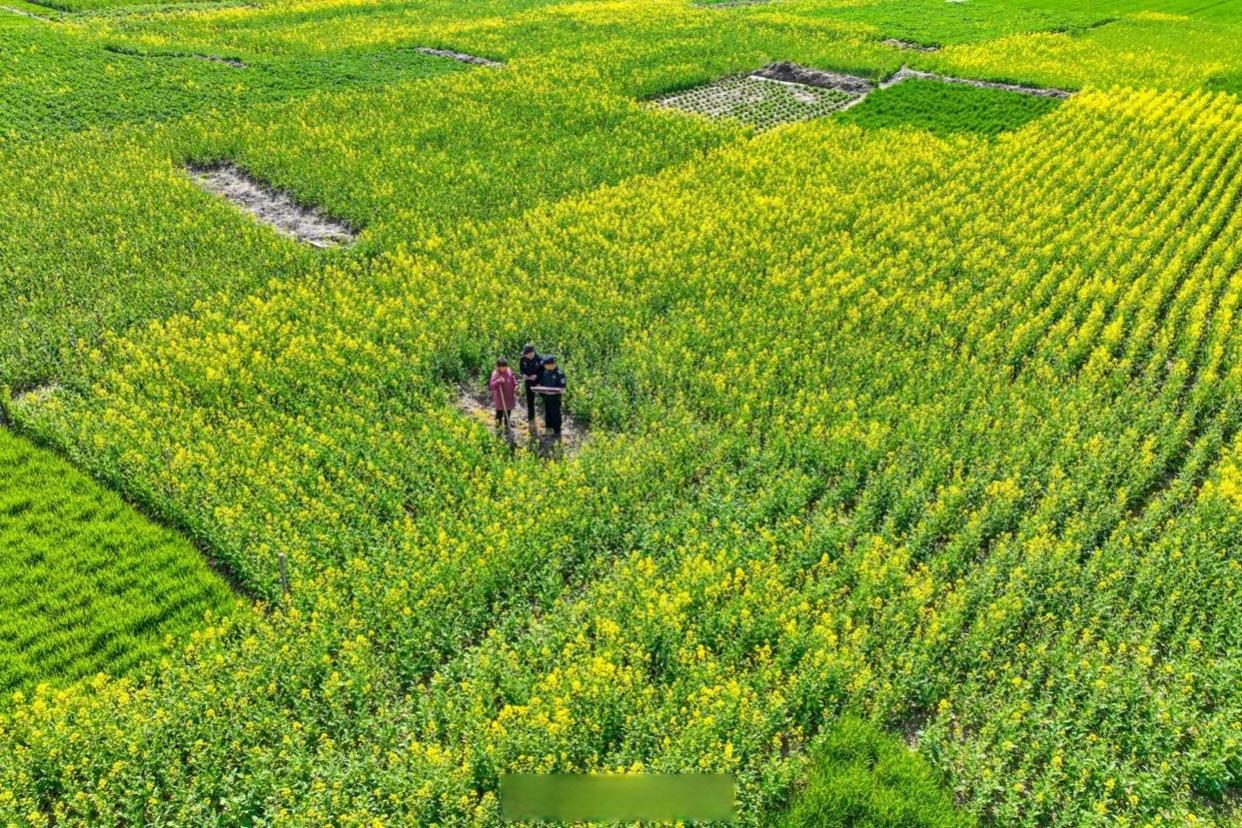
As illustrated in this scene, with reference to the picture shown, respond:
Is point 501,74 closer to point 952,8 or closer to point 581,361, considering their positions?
point 581,361

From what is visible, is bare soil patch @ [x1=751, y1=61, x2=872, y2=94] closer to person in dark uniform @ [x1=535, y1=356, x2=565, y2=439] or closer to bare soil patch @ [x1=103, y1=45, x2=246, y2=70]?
bare soil patch @ [x1=103, y1=45, x2=246, y2=70]

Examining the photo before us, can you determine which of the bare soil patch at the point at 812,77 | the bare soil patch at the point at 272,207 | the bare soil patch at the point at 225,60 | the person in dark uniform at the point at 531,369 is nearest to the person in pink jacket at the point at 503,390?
the person in dark uniform at the point at 531,369

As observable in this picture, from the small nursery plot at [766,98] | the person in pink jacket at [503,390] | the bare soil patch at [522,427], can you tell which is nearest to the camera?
the person in pink jacket at [503,390]

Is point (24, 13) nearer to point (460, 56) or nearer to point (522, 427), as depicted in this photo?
point (460, 56)

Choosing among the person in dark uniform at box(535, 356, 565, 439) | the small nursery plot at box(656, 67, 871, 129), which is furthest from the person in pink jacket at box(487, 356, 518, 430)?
the small nursery plot at box(656, 67, 871, 129)

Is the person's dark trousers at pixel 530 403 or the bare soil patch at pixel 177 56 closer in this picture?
the person's dark trousers at pixel 530 403

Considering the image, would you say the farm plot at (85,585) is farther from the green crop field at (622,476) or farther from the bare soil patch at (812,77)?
the bare soil patch at (812,77)
